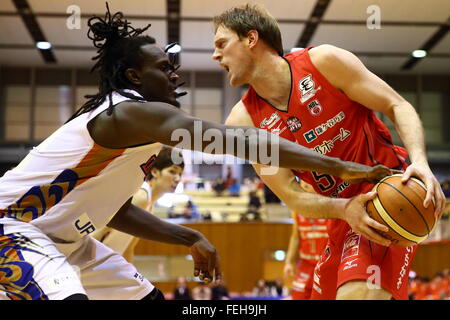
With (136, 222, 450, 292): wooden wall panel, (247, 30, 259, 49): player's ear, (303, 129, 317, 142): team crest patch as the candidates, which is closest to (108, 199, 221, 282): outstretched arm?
(303, 129, 317, 142): team crest patch

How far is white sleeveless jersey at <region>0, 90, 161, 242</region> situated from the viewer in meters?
2.55

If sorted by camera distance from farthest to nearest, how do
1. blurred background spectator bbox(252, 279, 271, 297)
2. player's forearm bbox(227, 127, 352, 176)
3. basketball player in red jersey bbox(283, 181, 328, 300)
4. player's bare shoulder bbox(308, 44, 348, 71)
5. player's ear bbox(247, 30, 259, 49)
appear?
blurred background spectator bbox(252, 279, 271, 297) → basketball player in red jersey bbox(283, 181, 328, 300) → player's ear bbox(247, 30, 259, 49) → player's bare shoulder bbox(308, 44, 348, 71) → player's forearm bbox(227, 127, 352, 176)

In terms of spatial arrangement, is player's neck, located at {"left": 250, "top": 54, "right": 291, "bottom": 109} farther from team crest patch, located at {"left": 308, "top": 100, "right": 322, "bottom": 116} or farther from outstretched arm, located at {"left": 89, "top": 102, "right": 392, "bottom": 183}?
outstretched arm, located at {"left": 89, "top": 102, "right": 392, "bottom": 183}

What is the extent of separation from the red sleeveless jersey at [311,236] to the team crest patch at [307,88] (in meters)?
3.87

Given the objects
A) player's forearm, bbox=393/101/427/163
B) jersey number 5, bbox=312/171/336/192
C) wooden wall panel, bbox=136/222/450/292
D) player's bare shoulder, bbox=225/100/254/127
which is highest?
player's bare shoulder, bbox=225/100/254/127

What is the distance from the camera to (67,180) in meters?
2.59

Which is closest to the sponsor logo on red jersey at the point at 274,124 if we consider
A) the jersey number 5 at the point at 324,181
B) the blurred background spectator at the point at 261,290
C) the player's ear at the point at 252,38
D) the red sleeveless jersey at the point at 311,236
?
the jersey number 5 at the point at 324,181

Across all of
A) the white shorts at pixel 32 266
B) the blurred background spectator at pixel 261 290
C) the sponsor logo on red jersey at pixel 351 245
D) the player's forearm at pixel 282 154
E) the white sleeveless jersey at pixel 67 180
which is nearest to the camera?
the white shorts at pixel 32 266

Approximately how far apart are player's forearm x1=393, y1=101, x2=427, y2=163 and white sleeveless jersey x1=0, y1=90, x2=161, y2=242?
1325 millimetres

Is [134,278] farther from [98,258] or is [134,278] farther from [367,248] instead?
[367,248]

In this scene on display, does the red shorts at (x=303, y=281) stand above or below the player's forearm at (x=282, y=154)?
below

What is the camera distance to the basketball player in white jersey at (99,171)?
2.37 m

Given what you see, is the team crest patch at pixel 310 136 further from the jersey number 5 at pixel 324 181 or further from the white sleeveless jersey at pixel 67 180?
the white sleeveless jersey at pixel 67 180
